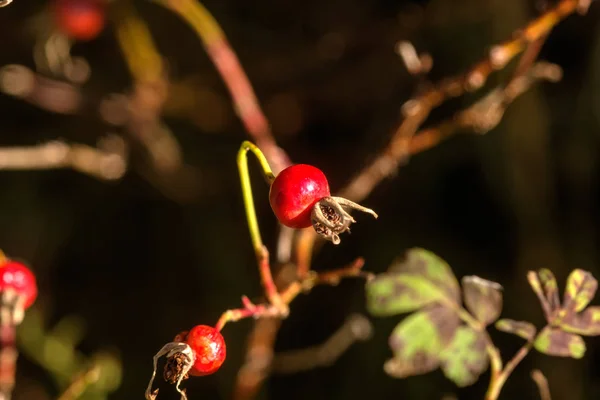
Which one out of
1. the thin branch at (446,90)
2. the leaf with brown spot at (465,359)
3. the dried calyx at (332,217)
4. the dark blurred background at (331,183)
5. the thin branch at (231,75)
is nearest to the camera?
the dried calyx at (332,217)

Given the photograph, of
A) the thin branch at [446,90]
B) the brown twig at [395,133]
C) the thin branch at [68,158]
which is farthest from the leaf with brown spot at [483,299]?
the thin branch at [68,158]

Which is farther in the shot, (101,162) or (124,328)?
(124,328)

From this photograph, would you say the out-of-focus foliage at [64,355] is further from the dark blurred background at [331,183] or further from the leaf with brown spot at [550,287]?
the leaf with brown spot at [550,287]

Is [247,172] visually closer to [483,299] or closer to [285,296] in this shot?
[285,296]

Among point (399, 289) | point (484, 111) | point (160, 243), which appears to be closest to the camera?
point (399, 289)

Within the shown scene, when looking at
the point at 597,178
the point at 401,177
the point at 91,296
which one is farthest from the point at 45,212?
the point at 597,178

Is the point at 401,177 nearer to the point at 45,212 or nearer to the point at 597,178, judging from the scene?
the point at 597,178

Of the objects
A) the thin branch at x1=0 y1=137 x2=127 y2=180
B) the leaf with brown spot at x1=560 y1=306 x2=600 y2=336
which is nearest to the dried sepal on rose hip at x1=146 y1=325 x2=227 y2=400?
the leaf with brown spot at x1=560 y1=306 x2=600 y2=336
